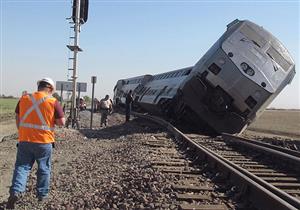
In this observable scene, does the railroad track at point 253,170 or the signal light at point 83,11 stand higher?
the signal light at point 83,11

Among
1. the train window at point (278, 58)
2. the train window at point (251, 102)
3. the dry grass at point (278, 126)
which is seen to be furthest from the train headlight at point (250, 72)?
the dry grass at point (278, 126)

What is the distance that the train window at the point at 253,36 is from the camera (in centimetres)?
1447

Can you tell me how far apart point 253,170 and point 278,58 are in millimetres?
7066

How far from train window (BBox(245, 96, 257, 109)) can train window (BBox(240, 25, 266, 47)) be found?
1756 mm

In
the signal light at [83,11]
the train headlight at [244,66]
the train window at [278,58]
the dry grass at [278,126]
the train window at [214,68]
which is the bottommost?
the dry grass at [278,126]

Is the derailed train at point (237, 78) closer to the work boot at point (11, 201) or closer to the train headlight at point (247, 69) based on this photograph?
the train headlight at point (247, 69)

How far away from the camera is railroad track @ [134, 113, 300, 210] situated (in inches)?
219

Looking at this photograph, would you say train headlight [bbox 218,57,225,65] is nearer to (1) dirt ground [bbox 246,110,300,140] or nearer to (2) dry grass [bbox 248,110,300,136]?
(1) dirt ground [bbox 246,110,300,140]

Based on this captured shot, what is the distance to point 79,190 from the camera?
6.78 m

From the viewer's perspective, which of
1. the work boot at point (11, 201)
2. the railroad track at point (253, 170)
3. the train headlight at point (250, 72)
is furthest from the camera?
the train headlight at point (250, 72)

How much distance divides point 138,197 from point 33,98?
2028 millimetres

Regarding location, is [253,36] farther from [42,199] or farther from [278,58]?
[42,199]

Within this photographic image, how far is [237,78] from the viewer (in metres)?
14.3

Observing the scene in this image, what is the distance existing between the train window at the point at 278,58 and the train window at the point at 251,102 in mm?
1459
